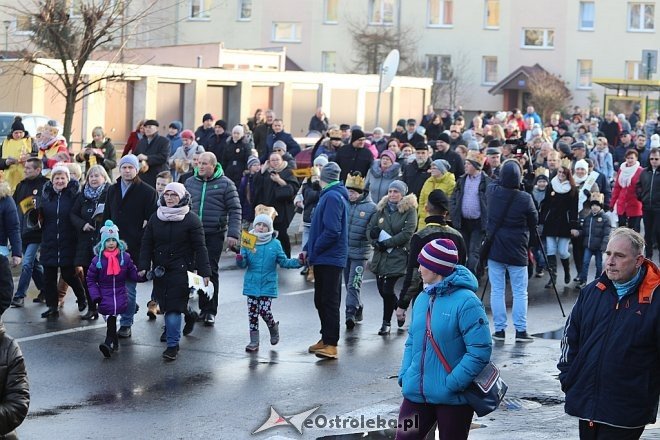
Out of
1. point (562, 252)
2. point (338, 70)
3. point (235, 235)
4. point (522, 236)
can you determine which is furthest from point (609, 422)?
point (338, 70)

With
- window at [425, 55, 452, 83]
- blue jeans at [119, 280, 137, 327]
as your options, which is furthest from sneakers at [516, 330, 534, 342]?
window at [425, 55, 452, 83]

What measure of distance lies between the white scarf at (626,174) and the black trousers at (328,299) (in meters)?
9.19

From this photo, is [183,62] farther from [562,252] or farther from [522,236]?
[522,236]

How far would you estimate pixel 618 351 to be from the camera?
6934 mm

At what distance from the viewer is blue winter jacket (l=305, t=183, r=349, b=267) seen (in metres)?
12.5

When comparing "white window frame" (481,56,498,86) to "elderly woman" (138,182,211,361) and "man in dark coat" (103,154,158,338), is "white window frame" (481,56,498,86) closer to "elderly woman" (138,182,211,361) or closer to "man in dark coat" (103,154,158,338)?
"man in dark coat" (103,154,158,338)

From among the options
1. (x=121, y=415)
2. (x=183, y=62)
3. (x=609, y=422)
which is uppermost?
(x=183, y=62)

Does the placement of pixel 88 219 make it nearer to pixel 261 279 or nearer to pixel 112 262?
Result: pixel 112 262

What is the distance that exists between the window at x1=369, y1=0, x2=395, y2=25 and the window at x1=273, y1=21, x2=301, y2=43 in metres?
4.03

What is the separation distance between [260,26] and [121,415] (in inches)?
2347

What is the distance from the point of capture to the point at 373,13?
6731cm

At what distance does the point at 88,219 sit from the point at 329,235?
323 centimetres

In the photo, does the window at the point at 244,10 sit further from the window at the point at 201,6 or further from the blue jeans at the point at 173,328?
the blue jeans at the point at 173,328

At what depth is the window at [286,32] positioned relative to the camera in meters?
68.2
